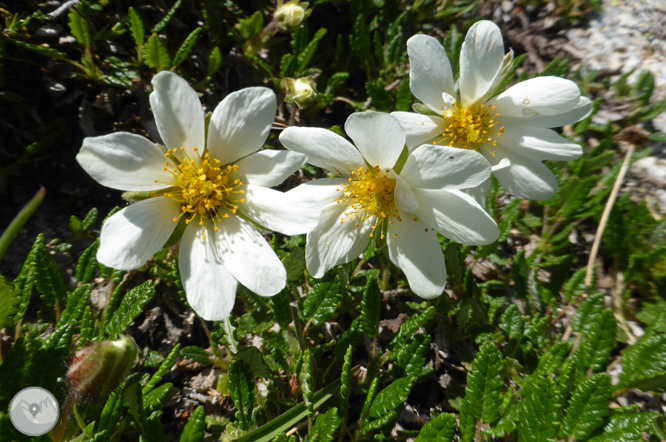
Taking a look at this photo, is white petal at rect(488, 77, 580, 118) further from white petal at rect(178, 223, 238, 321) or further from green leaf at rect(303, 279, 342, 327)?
white petal at rect(178, 223, 238, 321)

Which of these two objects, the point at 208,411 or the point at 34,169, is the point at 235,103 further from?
the point at 34,169

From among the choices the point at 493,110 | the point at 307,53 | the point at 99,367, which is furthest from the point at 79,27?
the point at 493,110

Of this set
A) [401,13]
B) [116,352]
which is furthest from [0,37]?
[401,13]

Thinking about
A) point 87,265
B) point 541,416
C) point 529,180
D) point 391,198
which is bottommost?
point 541,416

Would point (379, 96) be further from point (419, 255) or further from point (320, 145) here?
point (419, 255)

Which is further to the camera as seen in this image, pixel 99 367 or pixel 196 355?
pixel 196 355

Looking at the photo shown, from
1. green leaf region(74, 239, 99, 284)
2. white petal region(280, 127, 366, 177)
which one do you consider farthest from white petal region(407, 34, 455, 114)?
green leaf region(74, 239, 99, 284)
